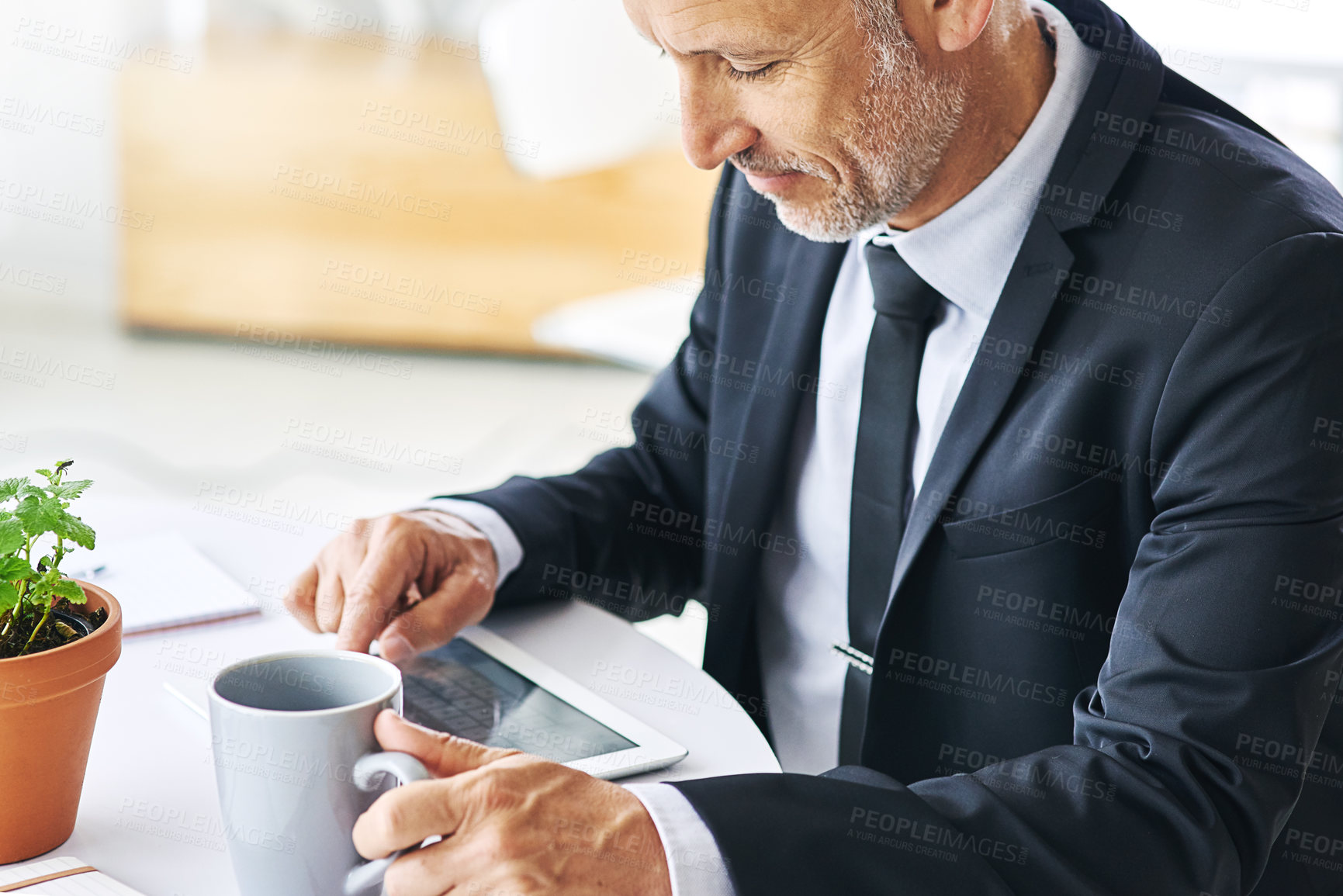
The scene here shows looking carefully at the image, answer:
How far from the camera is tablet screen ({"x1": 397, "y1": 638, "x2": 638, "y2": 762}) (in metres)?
0.94

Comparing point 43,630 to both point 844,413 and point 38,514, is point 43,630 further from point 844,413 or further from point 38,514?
point 844,413

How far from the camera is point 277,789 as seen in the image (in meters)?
0.67

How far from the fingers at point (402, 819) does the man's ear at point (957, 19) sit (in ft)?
2.70

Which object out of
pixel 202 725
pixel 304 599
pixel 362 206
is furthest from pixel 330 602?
pixel 362 206

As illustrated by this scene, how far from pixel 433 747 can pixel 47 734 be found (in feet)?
0.78

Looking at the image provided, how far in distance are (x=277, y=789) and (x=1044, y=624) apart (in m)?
0.74

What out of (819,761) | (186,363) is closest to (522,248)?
(186,363)

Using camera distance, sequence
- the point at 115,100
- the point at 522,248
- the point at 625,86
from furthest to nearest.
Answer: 1. the point at 522,248
2. the point at 115,100
3. the point at 625,86

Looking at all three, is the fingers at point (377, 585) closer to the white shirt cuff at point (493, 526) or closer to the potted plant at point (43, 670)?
the white shirt cuff at point (493, 526)

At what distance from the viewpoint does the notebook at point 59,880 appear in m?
0.73

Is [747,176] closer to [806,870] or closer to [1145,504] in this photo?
[1145,504]

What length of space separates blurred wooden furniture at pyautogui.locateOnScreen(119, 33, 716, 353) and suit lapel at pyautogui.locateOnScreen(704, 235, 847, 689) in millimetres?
3310

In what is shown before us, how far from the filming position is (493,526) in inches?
49.0

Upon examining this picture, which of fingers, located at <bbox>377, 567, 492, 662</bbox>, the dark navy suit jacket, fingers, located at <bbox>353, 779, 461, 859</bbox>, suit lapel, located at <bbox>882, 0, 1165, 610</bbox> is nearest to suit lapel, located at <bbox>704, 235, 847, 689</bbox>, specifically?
the dark navy suit jacket
